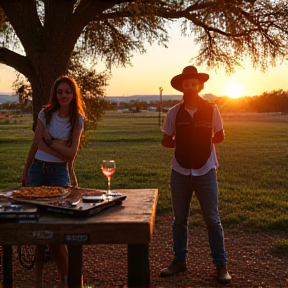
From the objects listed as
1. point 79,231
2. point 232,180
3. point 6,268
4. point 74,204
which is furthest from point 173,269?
point 232,180

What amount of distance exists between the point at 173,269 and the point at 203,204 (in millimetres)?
877

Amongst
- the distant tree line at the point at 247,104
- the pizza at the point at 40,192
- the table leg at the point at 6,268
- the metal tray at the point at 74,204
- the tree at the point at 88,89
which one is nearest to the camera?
the metal tray at the point at 74,204

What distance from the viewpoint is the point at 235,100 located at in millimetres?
71000

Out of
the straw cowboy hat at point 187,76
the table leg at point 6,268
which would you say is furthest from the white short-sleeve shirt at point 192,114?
the table leg at point 6,268

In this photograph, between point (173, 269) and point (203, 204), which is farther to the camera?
point (173, 269)

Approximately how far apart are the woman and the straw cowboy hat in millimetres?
1042

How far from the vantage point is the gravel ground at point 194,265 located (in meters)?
5.34

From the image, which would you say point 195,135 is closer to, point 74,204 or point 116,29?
point 74,204

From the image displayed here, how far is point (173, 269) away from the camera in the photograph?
5.41m

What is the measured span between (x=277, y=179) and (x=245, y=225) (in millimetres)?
6180

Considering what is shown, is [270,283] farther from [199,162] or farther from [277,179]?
[277,179]

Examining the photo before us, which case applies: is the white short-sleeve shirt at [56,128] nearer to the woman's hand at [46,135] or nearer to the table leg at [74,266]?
the woman's hand at [46,135]

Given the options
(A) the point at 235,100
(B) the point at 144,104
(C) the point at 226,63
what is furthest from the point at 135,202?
(B) the point at 144,104

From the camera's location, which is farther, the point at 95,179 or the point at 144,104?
the point at 144,104
